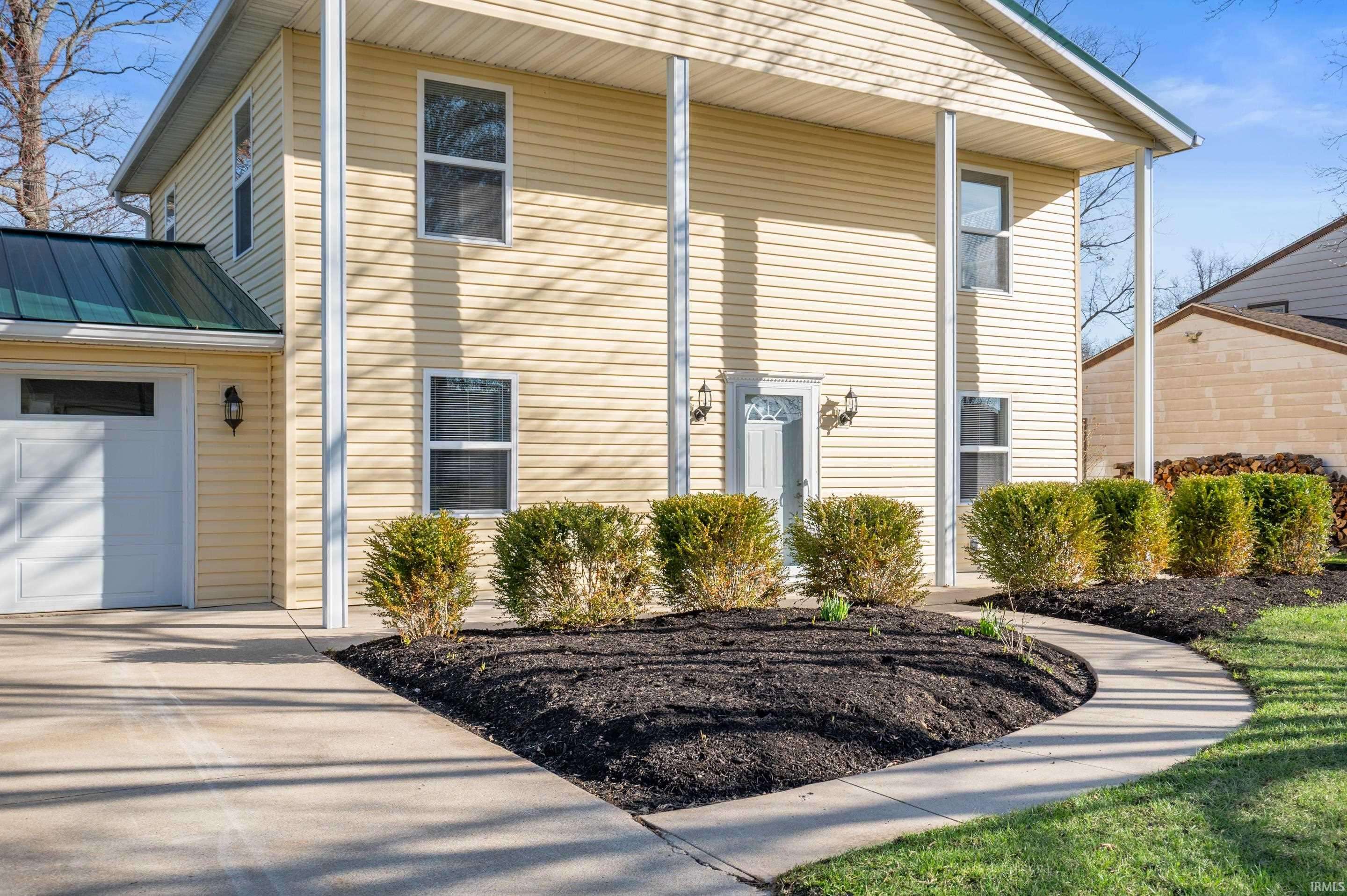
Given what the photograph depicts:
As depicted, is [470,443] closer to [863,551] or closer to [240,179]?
[240,179]

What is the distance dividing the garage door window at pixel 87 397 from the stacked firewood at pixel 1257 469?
11743 millimetres

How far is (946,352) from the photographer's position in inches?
425

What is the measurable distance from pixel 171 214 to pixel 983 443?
10559mm

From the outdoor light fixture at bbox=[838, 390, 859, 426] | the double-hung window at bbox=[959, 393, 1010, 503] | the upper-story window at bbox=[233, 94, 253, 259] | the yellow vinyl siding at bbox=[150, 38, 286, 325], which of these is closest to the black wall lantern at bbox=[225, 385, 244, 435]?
the yellow vinyl siding at bbox=[150, 38, 286, 325]

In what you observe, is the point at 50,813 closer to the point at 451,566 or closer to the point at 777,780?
the point at 777,780

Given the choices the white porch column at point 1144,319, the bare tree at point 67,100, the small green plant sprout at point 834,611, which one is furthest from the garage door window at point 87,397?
the bare tree at point 67,100

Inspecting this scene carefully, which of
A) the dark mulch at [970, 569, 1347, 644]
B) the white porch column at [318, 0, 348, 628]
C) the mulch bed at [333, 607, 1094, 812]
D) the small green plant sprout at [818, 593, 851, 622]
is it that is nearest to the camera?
the mulch bed at [333, 607, 1094, 812]

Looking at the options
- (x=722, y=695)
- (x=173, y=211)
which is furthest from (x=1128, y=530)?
(x=173, y=211)

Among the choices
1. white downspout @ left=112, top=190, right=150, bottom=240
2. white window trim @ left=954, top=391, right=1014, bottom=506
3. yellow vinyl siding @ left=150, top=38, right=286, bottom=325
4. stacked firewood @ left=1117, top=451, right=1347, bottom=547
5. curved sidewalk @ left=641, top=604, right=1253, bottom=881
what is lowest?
curved sidewalk @ left=641, top=604, right=1253, bottom=881

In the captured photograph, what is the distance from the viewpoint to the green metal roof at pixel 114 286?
8562 millimetres

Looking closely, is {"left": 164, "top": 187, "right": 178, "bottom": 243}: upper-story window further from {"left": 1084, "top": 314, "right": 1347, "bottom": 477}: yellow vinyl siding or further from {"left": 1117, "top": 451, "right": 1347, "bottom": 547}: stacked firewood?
{"left": 1084, "top": 314, "right": 1347, "bottom": 477}: yellow vinyl siding

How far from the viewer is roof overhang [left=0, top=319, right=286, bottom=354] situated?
26.8 ft

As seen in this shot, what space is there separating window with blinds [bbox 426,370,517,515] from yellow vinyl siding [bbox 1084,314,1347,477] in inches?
450

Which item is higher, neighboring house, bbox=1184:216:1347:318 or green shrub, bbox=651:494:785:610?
neighboring house, bbox=1184:216:1347:318
